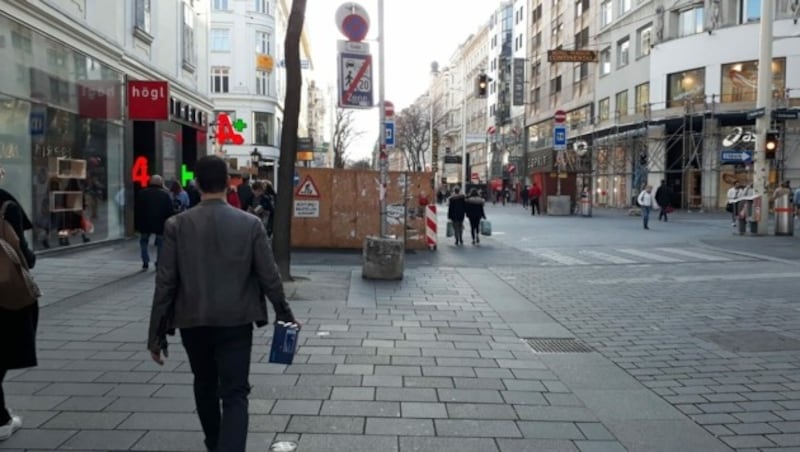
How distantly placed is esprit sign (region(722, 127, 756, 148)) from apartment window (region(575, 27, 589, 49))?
17.6 m

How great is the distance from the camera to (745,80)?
35.4 m

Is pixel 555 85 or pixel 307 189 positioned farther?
pixel 555 85

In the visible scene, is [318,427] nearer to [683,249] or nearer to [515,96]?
[683,249]

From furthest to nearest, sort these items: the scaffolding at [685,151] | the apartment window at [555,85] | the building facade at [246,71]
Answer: the apartment window at [555,85] < the building facade at [246,71] < the scaffolding at [685,151]

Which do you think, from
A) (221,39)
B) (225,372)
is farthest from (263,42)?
(225,372)

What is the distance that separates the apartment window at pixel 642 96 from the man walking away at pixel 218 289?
40.0 meters

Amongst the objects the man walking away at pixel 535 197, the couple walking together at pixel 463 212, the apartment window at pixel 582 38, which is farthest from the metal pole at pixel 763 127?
the apartment window at pixel 582 38

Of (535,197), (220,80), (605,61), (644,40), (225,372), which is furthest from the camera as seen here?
(220,80)

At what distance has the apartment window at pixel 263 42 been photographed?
5045 centimetres

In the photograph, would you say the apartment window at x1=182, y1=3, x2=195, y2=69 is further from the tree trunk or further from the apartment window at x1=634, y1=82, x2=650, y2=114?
the apartment window at x1=634, y1=82, x2=650, y2=114

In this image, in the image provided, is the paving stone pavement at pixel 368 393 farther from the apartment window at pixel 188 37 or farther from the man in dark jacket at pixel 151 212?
the apartment window at pixel 188 37

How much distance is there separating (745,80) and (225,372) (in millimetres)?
37863

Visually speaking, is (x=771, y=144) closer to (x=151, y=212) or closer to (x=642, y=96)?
(x=151, y=212)

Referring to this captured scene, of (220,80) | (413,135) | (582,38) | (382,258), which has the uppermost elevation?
(582,38)
